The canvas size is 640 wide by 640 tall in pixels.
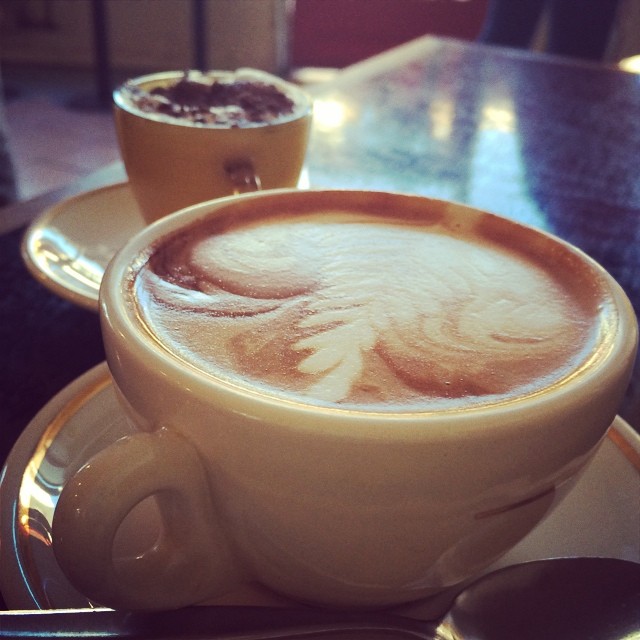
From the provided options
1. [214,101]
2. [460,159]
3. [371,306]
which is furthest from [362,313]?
[460,159]

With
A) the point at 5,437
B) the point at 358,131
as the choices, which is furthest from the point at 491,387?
the point at 358,131

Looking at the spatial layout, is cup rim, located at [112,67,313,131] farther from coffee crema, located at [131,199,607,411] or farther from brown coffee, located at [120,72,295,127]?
coffee crema, located at [131,199,607,411]

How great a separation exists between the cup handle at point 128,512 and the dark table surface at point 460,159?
0.16 m

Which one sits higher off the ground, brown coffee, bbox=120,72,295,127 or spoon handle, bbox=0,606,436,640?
brown coffee, bbox=120,72,295,127

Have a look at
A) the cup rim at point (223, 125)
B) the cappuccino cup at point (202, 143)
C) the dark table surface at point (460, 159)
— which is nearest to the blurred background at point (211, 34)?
the dark table surface at point (460, 159)

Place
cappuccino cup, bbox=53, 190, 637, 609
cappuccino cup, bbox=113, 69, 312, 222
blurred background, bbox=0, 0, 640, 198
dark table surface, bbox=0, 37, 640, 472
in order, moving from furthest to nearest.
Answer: blurred background, bbox=0, 0, 640, 198
cappuccino cup, bbox=113, 69, 312, 222
dark table surface, bbox=0, 37, 640, 472
cappuccino cup, bbox=53, 190, 637, 609

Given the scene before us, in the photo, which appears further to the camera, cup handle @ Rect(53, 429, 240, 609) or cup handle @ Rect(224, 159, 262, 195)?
cup handle @ Rect(224, 159, 262, 195)

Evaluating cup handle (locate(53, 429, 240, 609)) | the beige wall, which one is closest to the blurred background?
→ the beige wall

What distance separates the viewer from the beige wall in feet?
13.8

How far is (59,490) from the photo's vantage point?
407 mm

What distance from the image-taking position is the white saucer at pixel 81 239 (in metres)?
0.59

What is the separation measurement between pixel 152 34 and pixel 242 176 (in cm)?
408

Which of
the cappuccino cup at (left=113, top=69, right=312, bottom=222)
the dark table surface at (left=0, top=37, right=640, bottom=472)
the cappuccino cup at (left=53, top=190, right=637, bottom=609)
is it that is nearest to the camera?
the cappuccino cup at (left=53, top=190, right=637, bottom=609)

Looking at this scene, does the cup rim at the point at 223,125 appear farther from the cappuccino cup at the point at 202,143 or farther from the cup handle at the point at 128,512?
the cup handle at the point at 128,512
